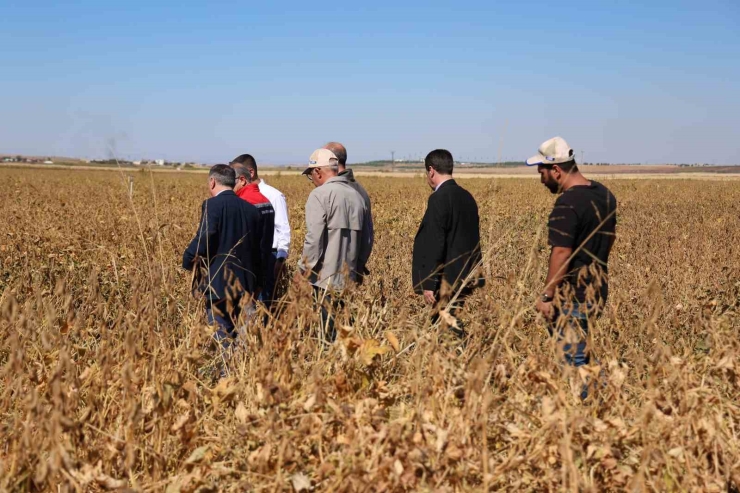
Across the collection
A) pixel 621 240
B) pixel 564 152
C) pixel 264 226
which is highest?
pixel 564 152

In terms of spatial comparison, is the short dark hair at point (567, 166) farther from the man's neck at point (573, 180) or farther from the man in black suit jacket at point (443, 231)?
the man in black suit jacket at point (443, 231)

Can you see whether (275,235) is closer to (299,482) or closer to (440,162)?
(440,162)

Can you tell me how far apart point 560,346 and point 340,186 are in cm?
A: 257

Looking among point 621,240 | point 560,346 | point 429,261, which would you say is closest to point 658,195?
point 621,240

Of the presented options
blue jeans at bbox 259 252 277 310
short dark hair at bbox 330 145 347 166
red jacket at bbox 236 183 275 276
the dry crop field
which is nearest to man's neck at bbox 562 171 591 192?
the dry crop field

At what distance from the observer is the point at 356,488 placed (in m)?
2.07

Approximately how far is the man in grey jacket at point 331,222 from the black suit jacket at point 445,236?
0.47 meters

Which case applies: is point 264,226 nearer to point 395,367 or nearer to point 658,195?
Result: point 395,367

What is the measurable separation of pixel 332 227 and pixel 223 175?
2.76ft

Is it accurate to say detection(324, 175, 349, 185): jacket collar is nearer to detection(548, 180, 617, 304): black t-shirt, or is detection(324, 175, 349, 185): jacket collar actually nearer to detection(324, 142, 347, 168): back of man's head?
detection(324, 142, 347, 168): back of man's head

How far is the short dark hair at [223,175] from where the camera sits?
4582 millimetres

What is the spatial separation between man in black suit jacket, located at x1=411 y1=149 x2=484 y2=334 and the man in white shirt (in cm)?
129

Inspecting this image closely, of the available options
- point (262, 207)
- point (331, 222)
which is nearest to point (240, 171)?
point (262, 207)

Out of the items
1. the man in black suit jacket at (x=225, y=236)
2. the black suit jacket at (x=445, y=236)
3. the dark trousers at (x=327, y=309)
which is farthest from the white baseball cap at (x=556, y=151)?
the man in black suit jacket at (x=225, y=236)
